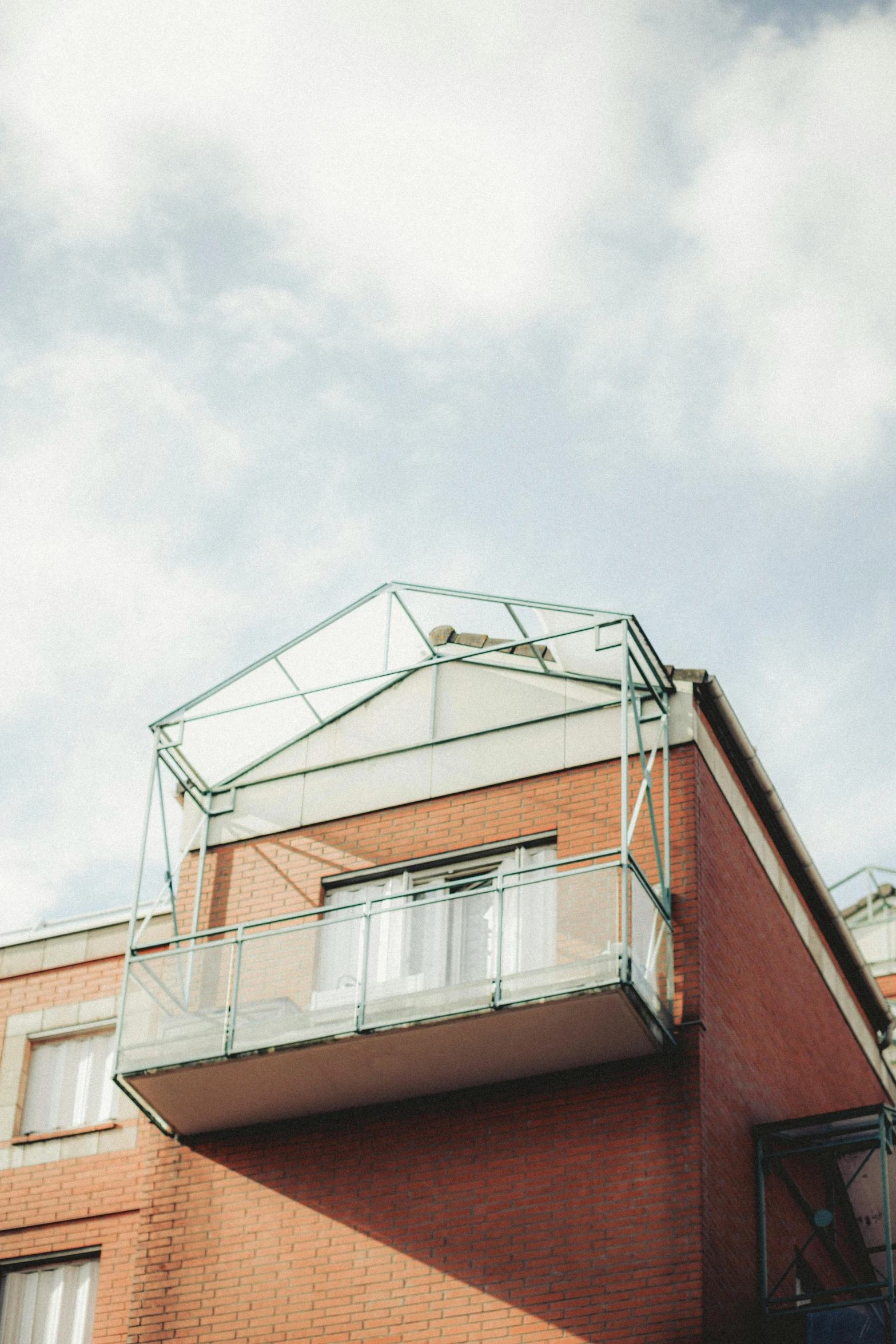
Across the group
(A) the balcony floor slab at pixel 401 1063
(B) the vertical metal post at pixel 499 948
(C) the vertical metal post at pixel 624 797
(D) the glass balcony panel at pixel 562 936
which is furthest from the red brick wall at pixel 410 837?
(A) the balcony floor slab at pixel 401 1063

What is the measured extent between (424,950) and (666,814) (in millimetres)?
Result: 2500

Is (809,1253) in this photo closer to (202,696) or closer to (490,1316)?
(490,1316)

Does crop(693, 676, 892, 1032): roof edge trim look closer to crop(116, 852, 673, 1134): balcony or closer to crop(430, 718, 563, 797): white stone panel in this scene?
crop(430, 718, 563, 797): white stone panel

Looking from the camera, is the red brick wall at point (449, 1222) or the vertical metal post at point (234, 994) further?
the vertical metal post at point (234, 994)

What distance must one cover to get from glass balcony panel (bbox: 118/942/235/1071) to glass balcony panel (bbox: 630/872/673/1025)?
11.9 ft

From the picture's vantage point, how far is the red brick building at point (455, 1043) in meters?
13.6

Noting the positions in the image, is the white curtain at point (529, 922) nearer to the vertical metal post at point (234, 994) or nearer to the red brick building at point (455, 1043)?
the red brick building at point (455, 1043)

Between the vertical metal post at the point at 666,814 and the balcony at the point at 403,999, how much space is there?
30cm

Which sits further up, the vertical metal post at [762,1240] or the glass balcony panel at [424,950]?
the glass balcony panel at [424,950]

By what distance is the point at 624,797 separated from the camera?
46.9 ft

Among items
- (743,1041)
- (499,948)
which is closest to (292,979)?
(499,948)

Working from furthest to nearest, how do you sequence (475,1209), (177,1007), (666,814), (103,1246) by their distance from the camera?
(103,1246)
(666,814)
(177,1007)
(475,1209)

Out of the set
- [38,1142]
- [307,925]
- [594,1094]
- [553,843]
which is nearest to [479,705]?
[553,843]

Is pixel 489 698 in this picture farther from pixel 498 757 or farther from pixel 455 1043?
pixel 455 1043
